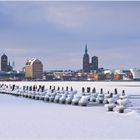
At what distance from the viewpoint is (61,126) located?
718 inches

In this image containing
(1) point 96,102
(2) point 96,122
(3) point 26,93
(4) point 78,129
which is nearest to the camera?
(4) point 78,129

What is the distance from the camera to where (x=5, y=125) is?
18.5 meters

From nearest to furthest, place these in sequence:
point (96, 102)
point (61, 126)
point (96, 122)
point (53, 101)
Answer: point (61, 126)
point (96, 122)
point (96, 102)
point (53, 101)

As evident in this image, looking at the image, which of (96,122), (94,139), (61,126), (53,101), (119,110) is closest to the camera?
(94,139)

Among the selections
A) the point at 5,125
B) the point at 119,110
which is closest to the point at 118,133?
the point at 5,125

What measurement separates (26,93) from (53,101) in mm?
A: 11674

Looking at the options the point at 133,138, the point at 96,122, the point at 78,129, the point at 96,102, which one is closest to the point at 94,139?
the point at 133,138

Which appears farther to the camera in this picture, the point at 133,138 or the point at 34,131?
the point at 34,131

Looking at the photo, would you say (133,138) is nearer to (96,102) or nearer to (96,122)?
(96,122)

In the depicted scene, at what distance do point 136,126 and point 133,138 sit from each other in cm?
353

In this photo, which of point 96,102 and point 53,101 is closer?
point 96,102

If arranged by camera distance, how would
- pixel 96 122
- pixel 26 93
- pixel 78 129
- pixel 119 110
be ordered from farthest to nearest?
1. pixel 26 93
2. pixel 119 110
3. pixel 96 122
4. pixel 78 129

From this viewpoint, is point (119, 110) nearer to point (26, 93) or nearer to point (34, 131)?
point (34, 131)

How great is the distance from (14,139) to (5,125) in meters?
3.96
